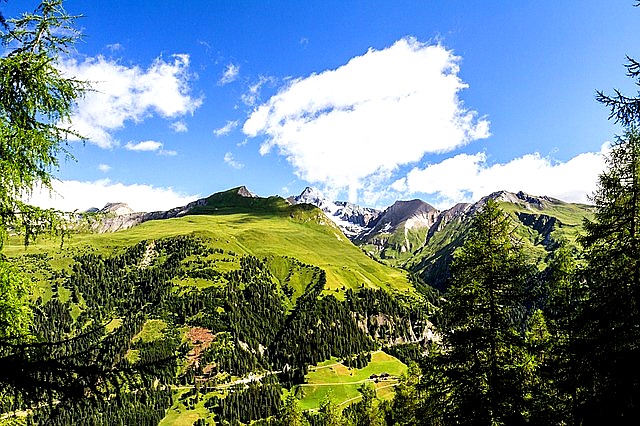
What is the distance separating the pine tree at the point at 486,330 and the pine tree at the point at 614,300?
9.55ft

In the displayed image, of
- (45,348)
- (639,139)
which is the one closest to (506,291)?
(639,139)

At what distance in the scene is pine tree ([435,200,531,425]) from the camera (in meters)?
19.7

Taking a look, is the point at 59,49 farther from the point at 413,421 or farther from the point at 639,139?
the point at 413,421

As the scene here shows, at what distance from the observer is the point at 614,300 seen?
18359mm

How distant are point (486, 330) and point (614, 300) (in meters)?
5.64

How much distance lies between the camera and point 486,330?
→ 20266 millimetres

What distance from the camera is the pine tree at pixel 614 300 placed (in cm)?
1684

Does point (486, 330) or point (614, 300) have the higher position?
point (614, 300)

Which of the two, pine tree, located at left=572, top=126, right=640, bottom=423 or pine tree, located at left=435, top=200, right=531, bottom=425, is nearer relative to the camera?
pine tree, located at left=572, top=126, right=640, bottom=423

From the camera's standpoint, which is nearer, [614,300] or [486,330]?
[614,300]

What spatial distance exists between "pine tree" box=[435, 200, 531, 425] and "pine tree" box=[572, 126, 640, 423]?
291 cm

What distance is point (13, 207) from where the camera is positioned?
1298 cm

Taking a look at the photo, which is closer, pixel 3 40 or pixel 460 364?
pixel 3 40

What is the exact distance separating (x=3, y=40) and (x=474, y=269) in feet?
72.0
